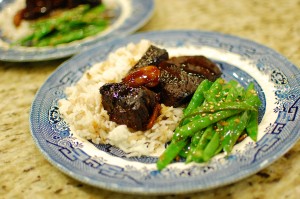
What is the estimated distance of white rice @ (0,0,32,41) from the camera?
15.4 feet

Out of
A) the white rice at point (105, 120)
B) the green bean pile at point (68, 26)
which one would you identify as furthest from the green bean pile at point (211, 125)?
the green bean pile at point (68, 26)

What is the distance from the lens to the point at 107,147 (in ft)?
9.27

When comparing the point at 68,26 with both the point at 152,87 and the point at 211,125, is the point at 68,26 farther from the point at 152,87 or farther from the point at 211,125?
the point at 211,125

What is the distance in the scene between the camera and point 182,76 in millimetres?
3086

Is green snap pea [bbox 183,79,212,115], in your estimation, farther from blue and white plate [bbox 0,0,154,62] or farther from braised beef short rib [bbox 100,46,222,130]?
blue and white plate [bbox 0,0,154,62]

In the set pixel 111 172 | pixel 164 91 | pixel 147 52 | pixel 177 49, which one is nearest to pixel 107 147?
pixel 111 172

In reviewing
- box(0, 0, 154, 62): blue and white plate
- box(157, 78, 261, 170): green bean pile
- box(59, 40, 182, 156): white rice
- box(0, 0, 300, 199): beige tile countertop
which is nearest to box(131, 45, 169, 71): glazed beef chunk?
box(59, 40, 182, 156): white rice

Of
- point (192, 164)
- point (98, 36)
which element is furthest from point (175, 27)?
point (192, 164)

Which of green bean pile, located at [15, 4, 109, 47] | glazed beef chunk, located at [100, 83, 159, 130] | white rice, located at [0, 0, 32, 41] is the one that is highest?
glazed beef chunk, located at [100, 83, 159, 130]

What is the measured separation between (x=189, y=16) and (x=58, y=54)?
190cm

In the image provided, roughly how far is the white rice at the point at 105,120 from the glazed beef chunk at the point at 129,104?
6cm

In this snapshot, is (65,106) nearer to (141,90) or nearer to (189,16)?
(141,90)

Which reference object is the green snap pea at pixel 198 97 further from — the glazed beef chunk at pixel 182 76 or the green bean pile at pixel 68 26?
the green bean pile at pixel 68 26

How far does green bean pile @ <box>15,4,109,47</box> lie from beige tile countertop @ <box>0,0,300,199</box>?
0.38 meters
